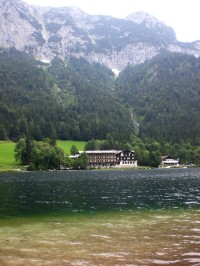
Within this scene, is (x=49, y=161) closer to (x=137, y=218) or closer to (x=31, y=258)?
(x=137, y=218)

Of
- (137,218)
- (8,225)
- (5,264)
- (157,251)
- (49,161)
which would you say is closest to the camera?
(5,264)

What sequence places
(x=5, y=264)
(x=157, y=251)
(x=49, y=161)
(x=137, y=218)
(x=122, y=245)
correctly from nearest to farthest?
(x=5, y=264) < (x=157, y=251) < (x=122, y=245) < (x=137, y=218) < (x=49, y=161)

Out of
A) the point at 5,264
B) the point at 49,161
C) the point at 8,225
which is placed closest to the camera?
the point at 5,264

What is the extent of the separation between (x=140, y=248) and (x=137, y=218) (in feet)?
45.3

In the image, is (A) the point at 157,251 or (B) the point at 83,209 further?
(B) the point at 83,209

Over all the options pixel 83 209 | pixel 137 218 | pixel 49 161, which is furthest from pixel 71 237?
pixel 49 161

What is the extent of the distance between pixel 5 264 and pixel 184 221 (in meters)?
19.7

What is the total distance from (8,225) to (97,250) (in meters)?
13.5

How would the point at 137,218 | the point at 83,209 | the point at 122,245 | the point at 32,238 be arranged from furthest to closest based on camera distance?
the point at 83,209, the point at 137,218, the point at 32,238, the point at 122,245

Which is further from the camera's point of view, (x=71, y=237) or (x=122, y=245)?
(x=71, y=237)

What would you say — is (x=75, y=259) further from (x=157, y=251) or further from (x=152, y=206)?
(x=152, y=206)

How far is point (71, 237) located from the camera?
28516 millimetres

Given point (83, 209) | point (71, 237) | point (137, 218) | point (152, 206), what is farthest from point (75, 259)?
point (152, 206)

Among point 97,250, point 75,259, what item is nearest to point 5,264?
point 75,259
